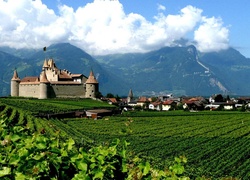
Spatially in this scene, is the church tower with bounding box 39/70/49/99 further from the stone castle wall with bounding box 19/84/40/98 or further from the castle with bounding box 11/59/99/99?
the stone castle wall with bounding box 19/84/40/98

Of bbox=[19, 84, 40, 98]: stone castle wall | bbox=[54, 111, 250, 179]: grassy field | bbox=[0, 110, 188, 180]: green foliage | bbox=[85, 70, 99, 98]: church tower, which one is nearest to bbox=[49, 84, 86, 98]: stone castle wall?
bbox=[85, 70, 99, 98]: church tower

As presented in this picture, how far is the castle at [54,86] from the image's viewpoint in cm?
9594

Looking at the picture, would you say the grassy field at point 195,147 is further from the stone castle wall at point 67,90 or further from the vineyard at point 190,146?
the stone castle wall at point 67,90

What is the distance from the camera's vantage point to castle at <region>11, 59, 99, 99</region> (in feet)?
315

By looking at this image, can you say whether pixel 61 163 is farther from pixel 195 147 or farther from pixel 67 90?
pixel 67 90

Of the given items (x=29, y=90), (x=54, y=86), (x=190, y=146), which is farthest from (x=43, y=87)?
(x=190, y=146)

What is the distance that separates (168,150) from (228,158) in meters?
6.36

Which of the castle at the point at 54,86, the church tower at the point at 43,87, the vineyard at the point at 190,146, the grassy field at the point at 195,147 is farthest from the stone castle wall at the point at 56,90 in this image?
the grassy field at the point at 195,147

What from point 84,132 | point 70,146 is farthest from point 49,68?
point 70,146

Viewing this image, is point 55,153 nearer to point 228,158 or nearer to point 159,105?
point 228,158

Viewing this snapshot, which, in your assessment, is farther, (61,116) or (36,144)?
(61,116)

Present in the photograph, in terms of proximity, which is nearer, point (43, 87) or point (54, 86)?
point (43, 87)

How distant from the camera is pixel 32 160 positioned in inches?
165

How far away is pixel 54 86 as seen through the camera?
9756cm
